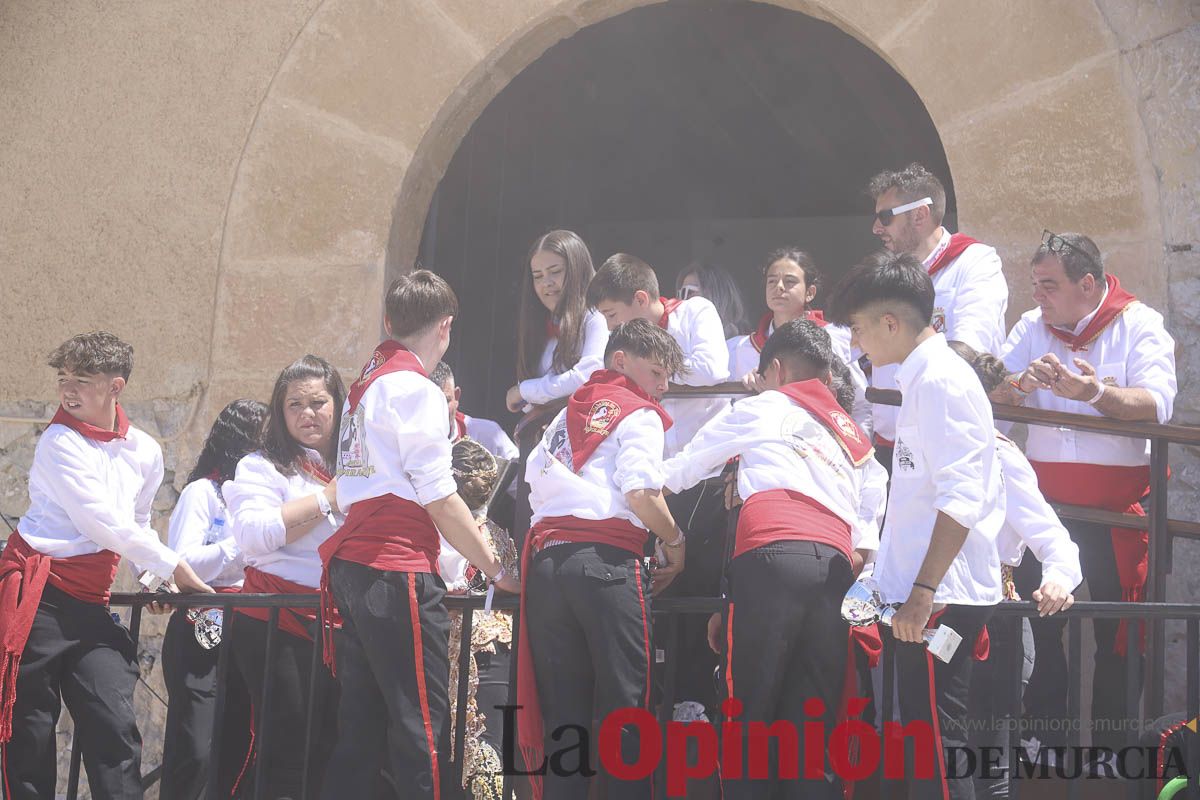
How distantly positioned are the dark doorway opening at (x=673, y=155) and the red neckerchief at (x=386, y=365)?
88.5 inches

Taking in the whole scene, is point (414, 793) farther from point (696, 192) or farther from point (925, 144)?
point (696, 192)

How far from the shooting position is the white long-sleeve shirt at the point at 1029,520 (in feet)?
11.4

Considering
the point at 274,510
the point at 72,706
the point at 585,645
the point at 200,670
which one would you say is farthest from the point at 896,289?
the point at 72,706

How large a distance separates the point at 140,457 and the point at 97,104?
7.93 ft

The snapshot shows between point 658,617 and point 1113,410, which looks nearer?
point 1113,410

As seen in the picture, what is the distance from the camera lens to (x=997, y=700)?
350 cm

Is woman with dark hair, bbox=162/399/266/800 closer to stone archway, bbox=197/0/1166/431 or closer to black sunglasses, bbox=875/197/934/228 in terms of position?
stone archway, bbox=197/0/1166/431

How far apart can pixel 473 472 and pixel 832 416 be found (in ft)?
3.77

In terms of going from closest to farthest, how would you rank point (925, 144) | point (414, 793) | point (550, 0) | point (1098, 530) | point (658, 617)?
point (414, 793) < point (1098, 530) < point (658, 617) < point (550, 0) < point (925, 144)

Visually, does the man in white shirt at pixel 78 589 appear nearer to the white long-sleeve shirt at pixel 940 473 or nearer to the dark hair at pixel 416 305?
the dark hair at pixel 416 305

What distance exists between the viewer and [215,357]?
5.60m

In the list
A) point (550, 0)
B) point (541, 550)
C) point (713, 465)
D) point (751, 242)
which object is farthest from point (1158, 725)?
point (751, 242)

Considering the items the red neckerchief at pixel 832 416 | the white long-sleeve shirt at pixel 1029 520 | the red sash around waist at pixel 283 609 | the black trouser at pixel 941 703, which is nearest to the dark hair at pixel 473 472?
the red sash around waist at pixel 283 609

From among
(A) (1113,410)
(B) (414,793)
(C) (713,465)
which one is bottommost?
(B) (414,793)
